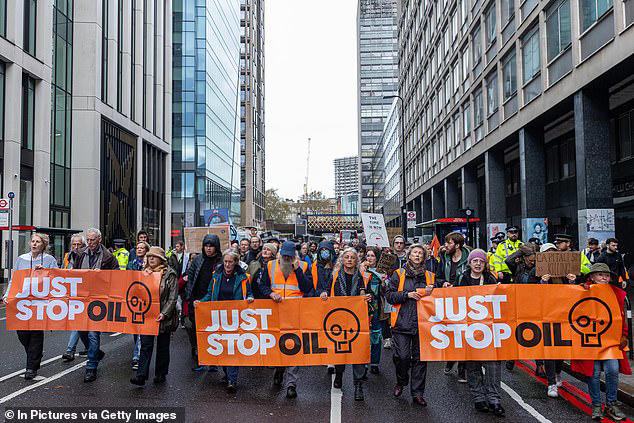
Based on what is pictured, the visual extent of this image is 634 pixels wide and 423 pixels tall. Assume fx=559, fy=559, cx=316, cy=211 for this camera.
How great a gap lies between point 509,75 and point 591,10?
884 centimetres

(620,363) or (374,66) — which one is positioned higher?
(374,66)

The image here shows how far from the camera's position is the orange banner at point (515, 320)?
6605 mm

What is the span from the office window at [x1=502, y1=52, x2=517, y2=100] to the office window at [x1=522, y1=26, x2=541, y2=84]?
1226mm

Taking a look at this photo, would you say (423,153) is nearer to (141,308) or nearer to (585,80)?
(585,80)

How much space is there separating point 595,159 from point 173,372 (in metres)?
15.2

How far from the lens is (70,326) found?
7859mm

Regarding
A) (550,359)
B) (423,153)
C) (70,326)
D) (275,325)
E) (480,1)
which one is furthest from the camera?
(423,153)

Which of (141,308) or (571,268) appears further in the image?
(141,308)

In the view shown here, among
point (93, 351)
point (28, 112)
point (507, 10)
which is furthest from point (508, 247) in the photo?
point (28, 112)

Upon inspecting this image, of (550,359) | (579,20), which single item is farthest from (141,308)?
(579,20)

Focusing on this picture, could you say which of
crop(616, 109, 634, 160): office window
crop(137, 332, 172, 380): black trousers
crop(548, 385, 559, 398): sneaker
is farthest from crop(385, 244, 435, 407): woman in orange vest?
crop(616, 109, 634, 160): office window

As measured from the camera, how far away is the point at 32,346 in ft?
24.9

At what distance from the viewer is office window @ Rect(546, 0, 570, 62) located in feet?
64.0

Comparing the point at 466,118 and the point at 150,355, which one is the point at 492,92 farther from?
the point at 150,355
